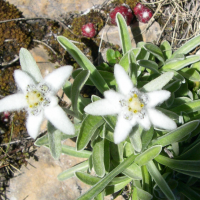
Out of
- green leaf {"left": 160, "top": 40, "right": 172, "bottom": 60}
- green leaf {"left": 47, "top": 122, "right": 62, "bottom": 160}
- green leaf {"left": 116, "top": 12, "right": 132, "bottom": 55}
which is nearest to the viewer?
green leaf {"left": 47, "top": 122, "right": 62, "bottom": 160}

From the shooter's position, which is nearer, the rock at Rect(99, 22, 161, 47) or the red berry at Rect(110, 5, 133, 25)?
the red berry at Rect(110, 5, 133, 25)

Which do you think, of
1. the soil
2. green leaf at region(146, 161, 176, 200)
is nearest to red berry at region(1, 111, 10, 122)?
the soil

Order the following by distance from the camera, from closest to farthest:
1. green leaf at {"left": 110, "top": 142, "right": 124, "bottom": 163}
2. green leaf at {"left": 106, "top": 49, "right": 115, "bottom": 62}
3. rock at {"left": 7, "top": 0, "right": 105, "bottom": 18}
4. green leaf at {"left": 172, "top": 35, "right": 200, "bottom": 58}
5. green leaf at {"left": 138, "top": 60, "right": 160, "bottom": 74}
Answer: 1. green leaf at {"left": 138, "top": 60, "right": 160, "bottom": 74}
2. green leaf at {"left": 110, "top": 142, "right": 124, "bottom": 163}
3. green leaf at {"left": 172, "top": 35, "right": 200, "bottom": 58}
4. green leaf at {"left": 106, "top": 49, "right": 115, "bottom": 62}
5. rock at {"left": 7, "top": 0, "right": 105, "bottom": 18}

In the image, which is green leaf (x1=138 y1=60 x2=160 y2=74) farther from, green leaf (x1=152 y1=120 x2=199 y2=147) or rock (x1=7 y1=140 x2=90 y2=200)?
rock (x1=7 y1=140 x2=90 y2=200)

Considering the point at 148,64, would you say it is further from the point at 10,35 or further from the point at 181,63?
the point at 10,35

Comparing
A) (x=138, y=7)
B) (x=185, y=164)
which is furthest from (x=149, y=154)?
(x=138, y=7)

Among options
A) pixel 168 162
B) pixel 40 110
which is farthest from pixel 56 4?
pixel 168 162
